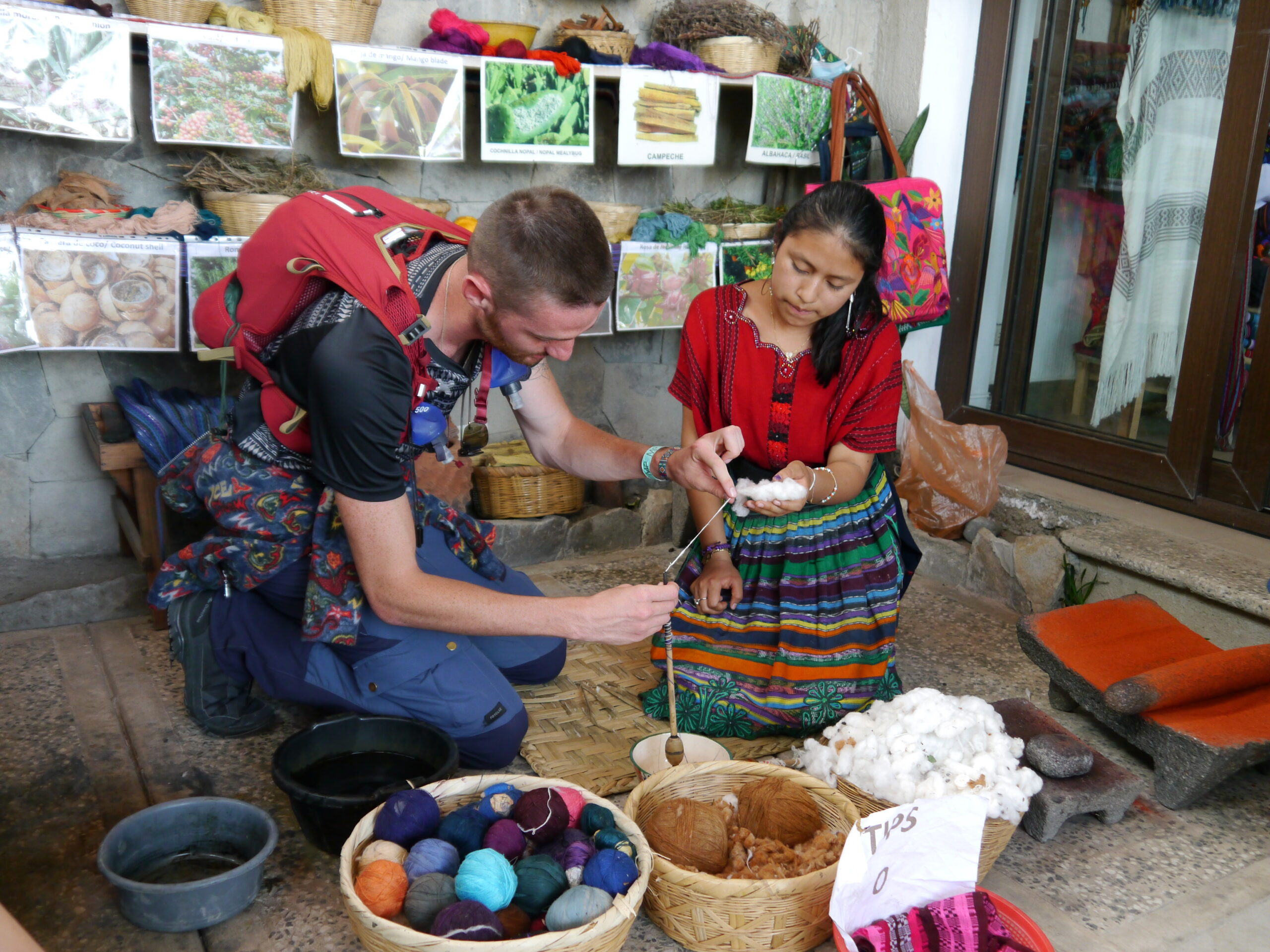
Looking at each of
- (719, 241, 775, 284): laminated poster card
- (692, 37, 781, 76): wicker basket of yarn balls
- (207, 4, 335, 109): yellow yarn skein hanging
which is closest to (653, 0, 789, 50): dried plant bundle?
(692, 37, 781, 76): wicker basket of yarn balls

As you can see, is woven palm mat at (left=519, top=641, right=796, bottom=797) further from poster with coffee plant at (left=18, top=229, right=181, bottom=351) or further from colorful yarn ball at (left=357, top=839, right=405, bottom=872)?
poster with coffee plant at (left=18, top=229, right=181, bottom=351)

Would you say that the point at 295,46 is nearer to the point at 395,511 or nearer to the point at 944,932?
the point at 395,511

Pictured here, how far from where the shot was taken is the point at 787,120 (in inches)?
145

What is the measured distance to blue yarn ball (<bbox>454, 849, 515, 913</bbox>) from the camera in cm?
146

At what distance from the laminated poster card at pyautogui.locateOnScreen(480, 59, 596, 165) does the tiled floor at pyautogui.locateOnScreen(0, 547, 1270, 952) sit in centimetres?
185

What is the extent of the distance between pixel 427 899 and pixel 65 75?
2300 mm

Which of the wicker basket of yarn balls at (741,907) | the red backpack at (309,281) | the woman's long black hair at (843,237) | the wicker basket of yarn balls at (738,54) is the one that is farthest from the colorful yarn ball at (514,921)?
the wicker basket of yarn balls at (738,54)

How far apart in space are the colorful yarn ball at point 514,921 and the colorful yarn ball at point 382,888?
149mm

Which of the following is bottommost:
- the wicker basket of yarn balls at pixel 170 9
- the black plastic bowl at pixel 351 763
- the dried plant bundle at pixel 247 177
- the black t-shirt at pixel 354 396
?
the black plastic bowl at pixel 351 763

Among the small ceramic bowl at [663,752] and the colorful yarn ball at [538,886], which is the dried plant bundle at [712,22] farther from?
the colorful yarn ball at [538,886]

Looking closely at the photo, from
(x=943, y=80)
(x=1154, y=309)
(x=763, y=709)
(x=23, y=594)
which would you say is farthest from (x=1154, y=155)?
(x=23, y=594)

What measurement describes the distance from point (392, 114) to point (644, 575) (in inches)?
68.0

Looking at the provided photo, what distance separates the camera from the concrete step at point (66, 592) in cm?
280

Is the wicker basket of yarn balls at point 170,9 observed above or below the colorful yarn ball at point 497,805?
above
